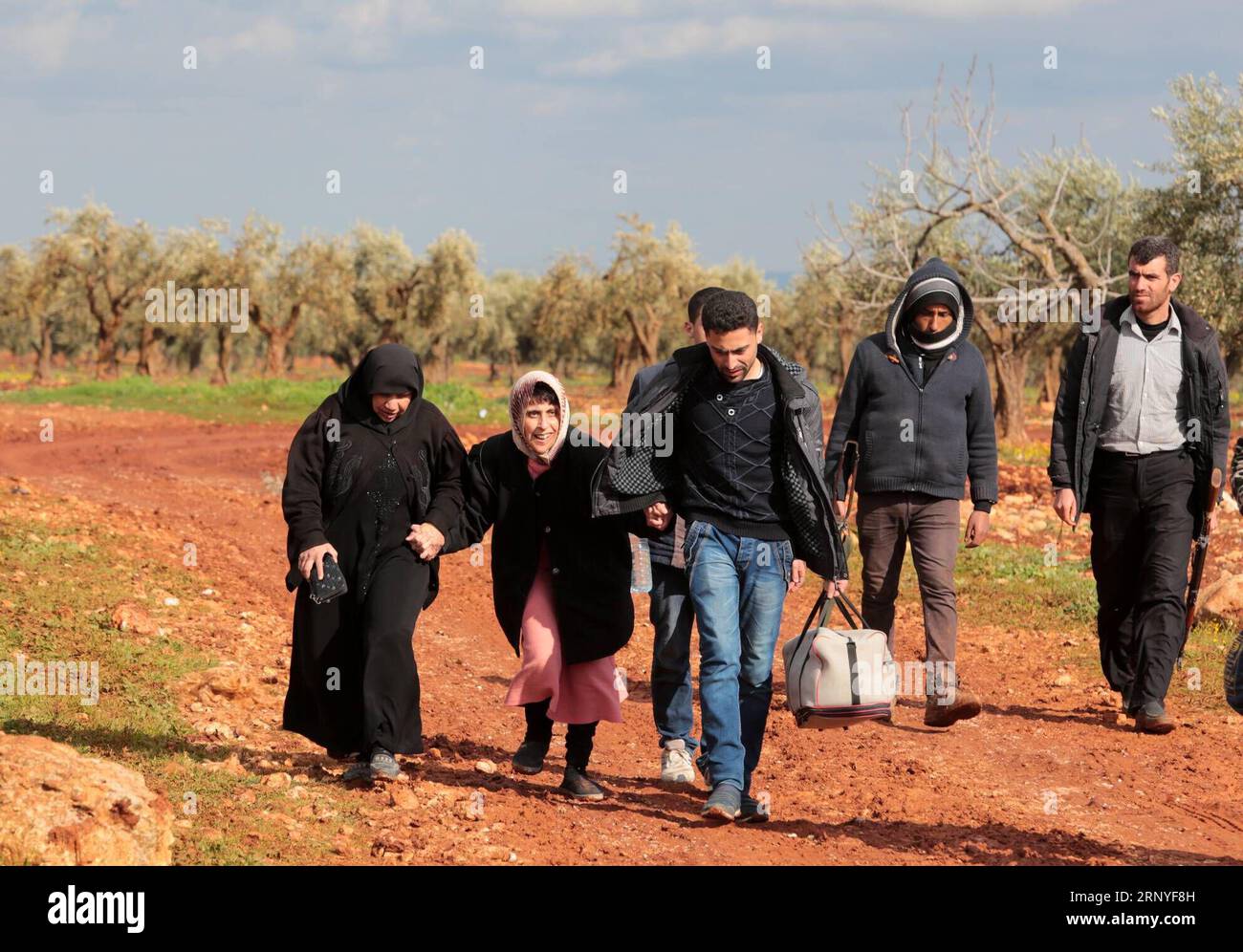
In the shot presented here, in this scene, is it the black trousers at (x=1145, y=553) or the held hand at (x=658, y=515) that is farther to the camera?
the black trousers at (x=1145, y=553)

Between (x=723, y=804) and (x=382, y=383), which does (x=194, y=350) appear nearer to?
→ (x=382, y=383)

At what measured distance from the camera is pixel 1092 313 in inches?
310

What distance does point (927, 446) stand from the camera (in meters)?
7.26

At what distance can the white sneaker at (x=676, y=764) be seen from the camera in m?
6.46

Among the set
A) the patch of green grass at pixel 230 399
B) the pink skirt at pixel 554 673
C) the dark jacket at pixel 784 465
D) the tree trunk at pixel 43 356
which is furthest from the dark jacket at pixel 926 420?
the tree trunk at pixel 43 356

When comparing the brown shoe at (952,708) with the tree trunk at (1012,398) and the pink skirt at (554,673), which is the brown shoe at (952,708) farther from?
the tree trunk at (1012,398)

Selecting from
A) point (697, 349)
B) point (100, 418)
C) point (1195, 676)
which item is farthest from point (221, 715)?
point (100, 418)

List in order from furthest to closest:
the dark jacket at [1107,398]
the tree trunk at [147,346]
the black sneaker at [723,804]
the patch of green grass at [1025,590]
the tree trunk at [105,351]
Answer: the tree trunk at [147,346] < the tree trunk at [105,351] < the patch of green grass at [1025,590] < the dark jacket at [1107,398] < the black sneaker at [723,804]

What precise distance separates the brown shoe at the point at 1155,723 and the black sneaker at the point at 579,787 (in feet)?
9.95

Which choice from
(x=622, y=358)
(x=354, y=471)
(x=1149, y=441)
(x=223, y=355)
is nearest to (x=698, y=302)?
(x=354, y=471)

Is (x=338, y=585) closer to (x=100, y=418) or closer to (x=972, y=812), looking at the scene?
(x=972, y=812)

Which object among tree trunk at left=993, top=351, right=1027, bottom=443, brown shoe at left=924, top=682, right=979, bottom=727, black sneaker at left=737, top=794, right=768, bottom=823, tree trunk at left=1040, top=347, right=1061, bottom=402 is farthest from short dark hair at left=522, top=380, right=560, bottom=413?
tree trunk at left=1040, top=347, right=1061, bottom=402

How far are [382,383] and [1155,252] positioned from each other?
3.91 m

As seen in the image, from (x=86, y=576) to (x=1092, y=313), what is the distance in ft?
23.0
